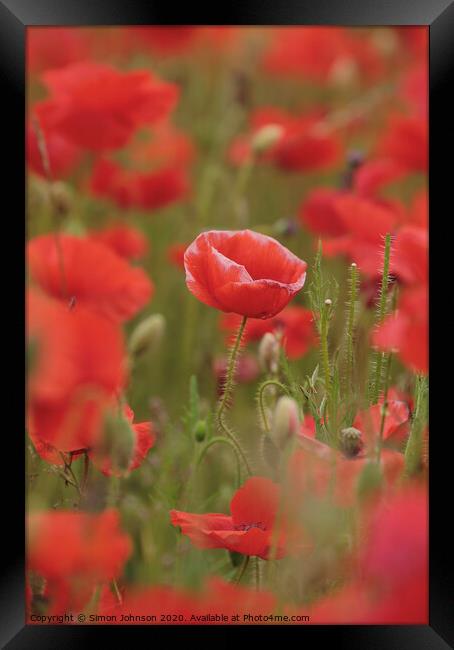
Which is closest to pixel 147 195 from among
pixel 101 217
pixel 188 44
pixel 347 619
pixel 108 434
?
pixel 101 217

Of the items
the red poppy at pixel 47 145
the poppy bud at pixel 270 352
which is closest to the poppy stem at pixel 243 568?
the poppy bud at pixel 270 352

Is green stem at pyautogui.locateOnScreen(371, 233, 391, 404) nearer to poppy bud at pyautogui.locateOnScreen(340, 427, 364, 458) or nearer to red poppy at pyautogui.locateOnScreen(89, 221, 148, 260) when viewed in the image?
poppy bud at pyautogui.locateOnScreen(340, 427, 364, 458)

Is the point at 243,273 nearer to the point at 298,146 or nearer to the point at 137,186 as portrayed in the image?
the point at 137,186

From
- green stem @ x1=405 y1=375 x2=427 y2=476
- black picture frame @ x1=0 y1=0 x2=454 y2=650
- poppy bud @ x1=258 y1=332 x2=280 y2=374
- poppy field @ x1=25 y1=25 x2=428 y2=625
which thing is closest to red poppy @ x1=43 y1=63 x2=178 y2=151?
poppy field @ x1=25 y1=25 x2=428 y2=625

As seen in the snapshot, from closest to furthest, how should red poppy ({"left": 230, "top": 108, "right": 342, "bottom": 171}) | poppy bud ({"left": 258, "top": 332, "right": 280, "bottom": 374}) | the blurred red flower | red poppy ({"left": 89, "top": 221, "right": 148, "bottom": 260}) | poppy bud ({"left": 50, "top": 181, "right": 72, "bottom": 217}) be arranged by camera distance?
the blurred red flower, poppy bud ({"left": 258, "top": 332, "right": 280, "bottom": 374}), poppy bud ({"left": 50, "top": 181, "right": 72, "bottom": 217}), red poppy ({"left": 89, "top": 221, "right": 148, "bottom": 260}), red poppy ({"left": 230, "top": 108, "right": 342, "bottom": 171})

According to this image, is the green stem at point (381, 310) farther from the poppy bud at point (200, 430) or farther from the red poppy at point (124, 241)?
the red poppy at point (124, 241)
